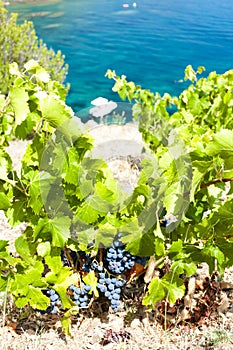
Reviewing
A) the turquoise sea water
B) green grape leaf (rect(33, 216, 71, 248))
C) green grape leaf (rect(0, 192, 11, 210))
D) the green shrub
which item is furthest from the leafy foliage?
the turquoise sea water

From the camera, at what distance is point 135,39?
43.6 feet

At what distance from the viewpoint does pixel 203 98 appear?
3242 mm

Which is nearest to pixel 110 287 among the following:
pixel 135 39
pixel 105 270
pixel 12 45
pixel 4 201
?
pixel 105 270

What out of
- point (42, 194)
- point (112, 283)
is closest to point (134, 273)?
point (112, 283)

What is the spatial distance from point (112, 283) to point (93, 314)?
0.26 metres

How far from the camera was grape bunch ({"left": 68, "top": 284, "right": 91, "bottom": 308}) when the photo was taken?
6.28ft

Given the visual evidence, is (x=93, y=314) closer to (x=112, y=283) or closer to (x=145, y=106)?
(x=112, y=283)

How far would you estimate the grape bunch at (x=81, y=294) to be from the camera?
191 centimetres

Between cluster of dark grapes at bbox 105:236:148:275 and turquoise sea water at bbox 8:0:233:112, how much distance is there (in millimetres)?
7787

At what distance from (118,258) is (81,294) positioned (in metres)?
0.22

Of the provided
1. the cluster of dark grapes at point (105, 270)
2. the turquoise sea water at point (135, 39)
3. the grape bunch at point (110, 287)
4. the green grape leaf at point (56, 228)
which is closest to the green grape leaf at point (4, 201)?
the green grape leaf at point (56, 228)

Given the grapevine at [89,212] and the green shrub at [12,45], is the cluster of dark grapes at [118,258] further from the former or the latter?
the green shrub at [12,45]

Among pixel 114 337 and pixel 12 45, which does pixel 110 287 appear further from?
pixel 12 45

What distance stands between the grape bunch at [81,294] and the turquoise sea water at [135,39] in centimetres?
777
